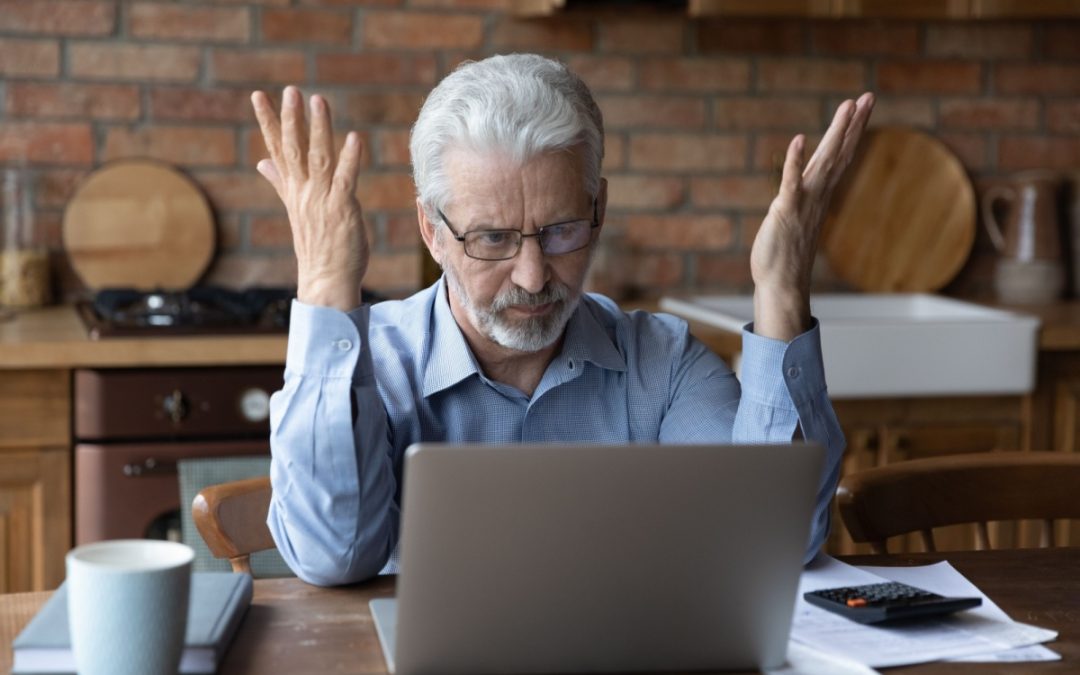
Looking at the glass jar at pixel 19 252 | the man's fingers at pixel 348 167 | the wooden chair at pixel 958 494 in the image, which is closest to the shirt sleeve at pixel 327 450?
the man's fingers at pixel 348 167

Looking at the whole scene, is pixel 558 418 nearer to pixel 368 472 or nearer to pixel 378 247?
pixel 368 472

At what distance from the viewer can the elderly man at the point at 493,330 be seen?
1415mm

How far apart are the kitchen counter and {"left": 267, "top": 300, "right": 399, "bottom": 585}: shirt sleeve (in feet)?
3.85

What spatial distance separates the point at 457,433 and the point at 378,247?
1577 millimetres

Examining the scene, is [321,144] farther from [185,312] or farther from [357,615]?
[185,312]

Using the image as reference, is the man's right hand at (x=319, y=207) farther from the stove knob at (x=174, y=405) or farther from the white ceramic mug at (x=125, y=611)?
the stove knob at (x=174, y=405)

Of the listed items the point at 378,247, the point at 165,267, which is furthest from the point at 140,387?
the point at 378,247

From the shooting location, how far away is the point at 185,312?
269 cm

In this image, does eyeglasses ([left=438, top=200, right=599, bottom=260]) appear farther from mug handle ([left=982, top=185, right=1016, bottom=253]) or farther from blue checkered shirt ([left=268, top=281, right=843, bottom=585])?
mug handle ([left=982, top=185, right=1016, bottom=253])

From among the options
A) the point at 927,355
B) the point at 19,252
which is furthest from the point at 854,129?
the point at 19,252

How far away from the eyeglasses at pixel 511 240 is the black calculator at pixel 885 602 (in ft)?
1.64

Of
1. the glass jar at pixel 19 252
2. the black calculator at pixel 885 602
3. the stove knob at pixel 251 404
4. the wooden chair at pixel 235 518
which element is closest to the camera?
the black calculator at pixel 885 602

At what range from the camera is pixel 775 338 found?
1.56 meters

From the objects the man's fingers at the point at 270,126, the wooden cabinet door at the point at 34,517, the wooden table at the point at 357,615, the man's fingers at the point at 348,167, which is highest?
the man's fingers at the point at 270,126
